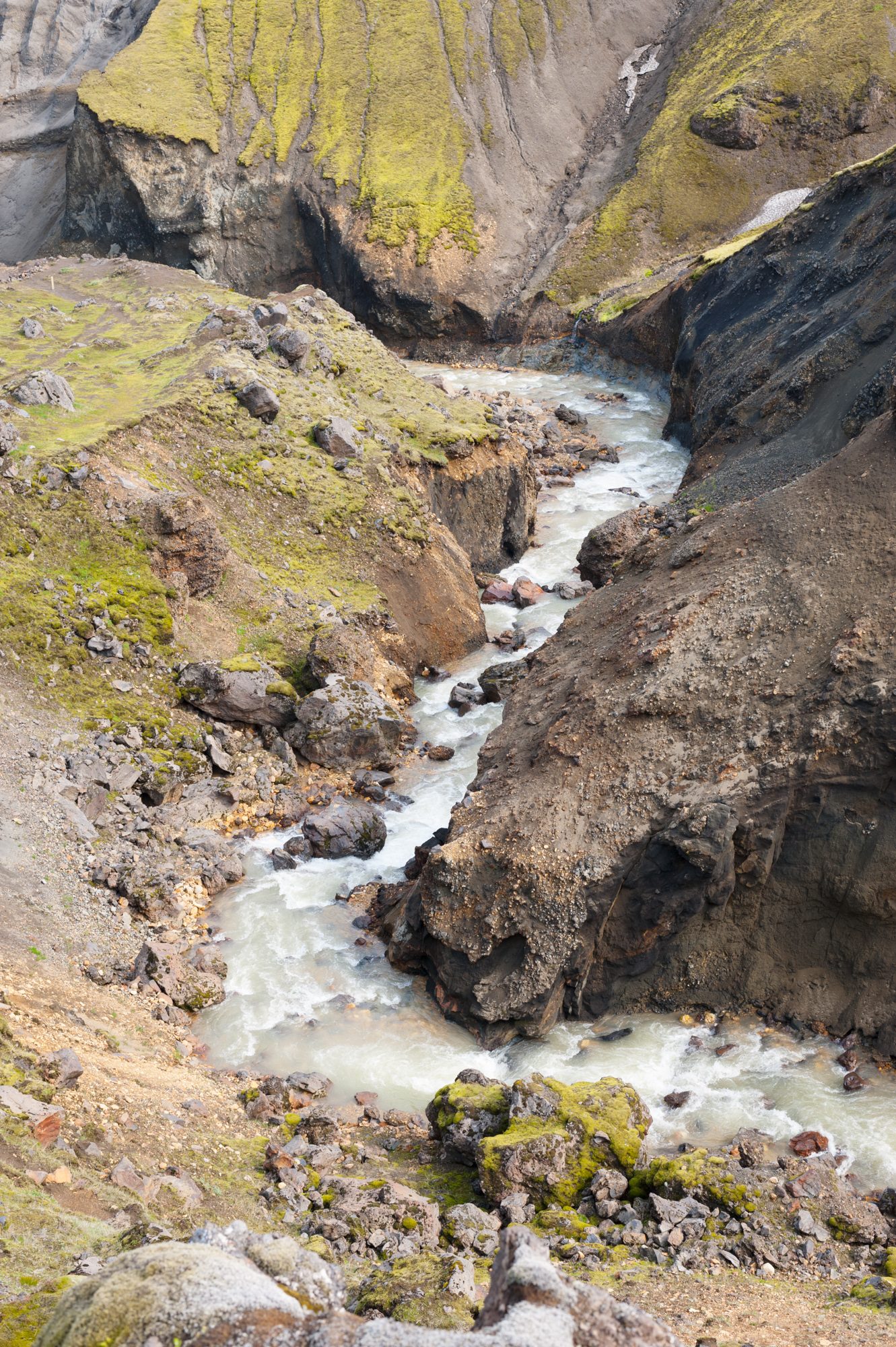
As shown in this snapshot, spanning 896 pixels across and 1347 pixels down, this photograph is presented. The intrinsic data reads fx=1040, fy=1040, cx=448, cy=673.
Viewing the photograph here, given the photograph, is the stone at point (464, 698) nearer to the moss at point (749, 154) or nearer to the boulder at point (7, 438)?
the boulder at point (7, 438)

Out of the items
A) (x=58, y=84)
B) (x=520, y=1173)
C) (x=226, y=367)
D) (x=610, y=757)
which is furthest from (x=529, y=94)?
(x=520, y=1173)

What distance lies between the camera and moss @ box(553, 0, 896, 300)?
7375cm

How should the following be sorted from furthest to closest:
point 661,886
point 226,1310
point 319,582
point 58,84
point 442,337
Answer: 1. point 58,84
2. point 442,337
3. point 319,582
4. point 661,886
5. point 226,1310

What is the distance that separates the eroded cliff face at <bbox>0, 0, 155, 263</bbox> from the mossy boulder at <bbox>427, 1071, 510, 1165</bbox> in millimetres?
86805

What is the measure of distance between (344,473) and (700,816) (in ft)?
66.7

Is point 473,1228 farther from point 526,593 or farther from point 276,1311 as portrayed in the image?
point 526,593

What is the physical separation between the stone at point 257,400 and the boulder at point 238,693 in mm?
10445

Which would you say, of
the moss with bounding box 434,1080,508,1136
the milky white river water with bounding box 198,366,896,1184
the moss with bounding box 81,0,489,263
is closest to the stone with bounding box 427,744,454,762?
the milky white river water with bounding box 198,366,896,1184

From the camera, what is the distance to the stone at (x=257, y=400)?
3509 centimetres

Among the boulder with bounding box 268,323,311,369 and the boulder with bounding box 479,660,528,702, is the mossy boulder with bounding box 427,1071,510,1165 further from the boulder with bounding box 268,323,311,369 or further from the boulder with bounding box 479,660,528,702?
the boulder with bounding box 268,323,311,369

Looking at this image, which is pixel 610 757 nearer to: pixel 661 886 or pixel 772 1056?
pixel 661 886

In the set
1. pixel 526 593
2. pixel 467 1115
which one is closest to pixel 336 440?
pixel 526 593

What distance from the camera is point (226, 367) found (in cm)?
3631

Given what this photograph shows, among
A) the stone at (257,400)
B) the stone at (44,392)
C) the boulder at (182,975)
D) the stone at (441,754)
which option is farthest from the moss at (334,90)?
the boulder at (182,975)
